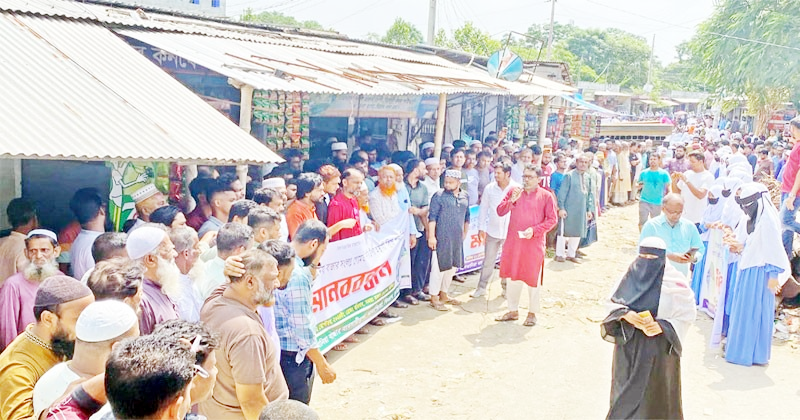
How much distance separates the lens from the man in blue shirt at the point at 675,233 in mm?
6223

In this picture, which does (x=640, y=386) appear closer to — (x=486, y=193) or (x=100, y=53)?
(x=486, y=193)

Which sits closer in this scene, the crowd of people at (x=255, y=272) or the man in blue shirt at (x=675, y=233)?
the crowd of people at (x=255, y=272)

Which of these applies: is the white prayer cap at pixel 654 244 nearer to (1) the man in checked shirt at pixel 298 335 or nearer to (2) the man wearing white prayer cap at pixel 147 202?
(1) the man in checked shirt at pixel 298 335

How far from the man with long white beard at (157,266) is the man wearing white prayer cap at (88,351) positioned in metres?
1.01

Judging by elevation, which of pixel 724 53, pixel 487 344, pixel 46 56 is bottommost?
pixel 487 344

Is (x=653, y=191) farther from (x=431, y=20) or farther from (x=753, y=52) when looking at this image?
(x=753, y=52)

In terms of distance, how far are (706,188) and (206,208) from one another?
298 inches

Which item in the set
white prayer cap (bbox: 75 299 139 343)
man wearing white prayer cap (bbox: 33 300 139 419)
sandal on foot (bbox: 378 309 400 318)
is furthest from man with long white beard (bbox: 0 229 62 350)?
sandal on foot (bbox: 378 309 400 318)

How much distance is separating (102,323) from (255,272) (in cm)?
89

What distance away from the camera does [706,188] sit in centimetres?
999

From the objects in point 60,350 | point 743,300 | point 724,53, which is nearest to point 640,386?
point 743,300

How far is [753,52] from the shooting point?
27.0m

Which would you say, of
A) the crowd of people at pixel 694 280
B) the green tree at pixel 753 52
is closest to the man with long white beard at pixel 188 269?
the crowd of people at pixel 694 280

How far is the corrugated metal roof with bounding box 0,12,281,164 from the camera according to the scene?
14.9ft
